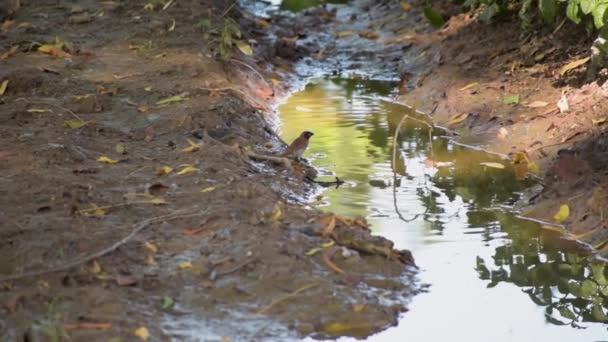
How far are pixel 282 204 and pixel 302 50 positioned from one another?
5705 mm

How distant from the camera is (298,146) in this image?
7.20m

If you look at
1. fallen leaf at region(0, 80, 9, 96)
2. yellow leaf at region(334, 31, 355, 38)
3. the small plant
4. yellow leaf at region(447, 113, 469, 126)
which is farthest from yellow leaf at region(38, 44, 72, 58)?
yellow leaf at region(334, 31, 355, 38)

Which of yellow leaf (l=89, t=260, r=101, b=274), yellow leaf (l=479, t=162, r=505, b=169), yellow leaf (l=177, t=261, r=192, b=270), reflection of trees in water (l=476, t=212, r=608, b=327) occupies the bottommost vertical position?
yellow leaf (l=479, t=162, r=505, b=169)

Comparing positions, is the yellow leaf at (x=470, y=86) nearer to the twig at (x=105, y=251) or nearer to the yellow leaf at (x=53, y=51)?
the yellow leaf at (x=53, y=51)

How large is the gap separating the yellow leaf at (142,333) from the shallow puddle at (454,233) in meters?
1.00

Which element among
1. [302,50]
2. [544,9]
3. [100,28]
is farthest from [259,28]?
[544,9]

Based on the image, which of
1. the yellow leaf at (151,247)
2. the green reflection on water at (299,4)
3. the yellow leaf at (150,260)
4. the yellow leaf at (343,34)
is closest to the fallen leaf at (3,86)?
the yellow leaf at (151,247)

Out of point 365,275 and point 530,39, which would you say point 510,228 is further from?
point 530,39

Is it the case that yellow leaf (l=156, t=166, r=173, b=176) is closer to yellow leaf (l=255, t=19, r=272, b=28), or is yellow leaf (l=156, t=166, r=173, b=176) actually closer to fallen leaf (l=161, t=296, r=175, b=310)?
fallen leaf (l=161, t=296, r=175, b=310)

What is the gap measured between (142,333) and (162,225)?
45.6 inches

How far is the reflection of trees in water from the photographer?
17.2ft

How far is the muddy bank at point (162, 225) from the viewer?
4.71 meters

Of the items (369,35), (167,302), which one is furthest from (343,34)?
(167,302)

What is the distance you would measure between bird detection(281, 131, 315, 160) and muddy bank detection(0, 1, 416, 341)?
0.13 meters
